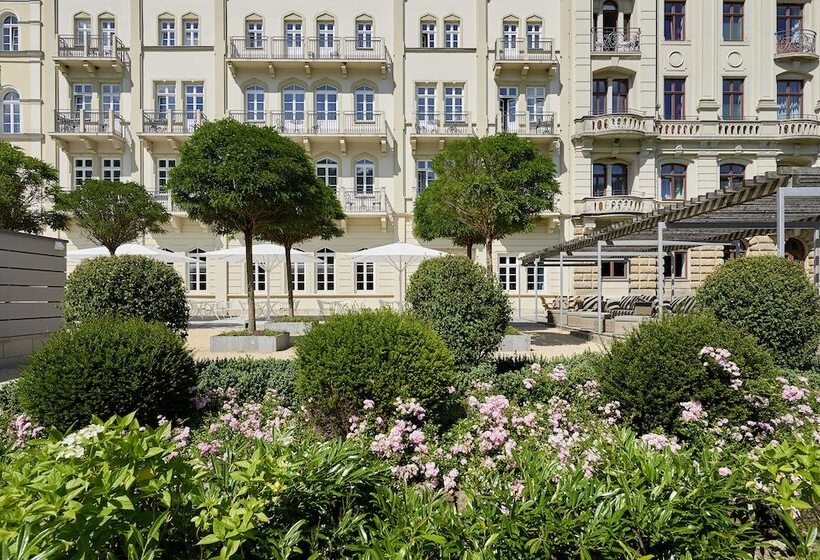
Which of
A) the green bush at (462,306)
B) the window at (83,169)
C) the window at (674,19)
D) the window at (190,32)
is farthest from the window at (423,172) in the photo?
the green bush at (462,306)

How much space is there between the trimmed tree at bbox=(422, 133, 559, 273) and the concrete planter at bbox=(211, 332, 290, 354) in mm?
5250

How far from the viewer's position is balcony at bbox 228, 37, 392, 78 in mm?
22094

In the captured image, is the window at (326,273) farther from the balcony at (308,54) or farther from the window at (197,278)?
the balcony at (308,54)

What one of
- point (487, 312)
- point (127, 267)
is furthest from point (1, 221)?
point (487, 312)

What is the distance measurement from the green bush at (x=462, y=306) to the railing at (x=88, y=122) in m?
21.1

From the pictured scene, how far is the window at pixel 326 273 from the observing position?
22.7 metres

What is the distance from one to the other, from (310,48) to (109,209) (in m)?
12.3

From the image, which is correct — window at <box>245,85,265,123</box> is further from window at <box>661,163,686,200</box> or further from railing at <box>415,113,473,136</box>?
window at <box>661,163,686,200</box>

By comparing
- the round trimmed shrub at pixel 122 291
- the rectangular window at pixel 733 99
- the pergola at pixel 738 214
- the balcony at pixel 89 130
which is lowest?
the round trimmed shrub at pixel 122 291

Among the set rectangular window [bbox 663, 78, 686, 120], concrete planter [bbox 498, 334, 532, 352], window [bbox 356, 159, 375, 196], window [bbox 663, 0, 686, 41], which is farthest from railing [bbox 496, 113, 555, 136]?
concrete planter [bbox 498, 334, 532, 352]

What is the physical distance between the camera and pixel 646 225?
34.3 feet

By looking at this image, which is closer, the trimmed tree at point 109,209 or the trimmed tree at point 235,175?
the trimmed tree at point 235,175

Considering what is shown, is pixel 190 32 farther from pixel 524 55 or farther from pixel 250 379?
pixel 250 379

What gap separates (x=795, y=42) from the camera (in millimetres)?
22781
